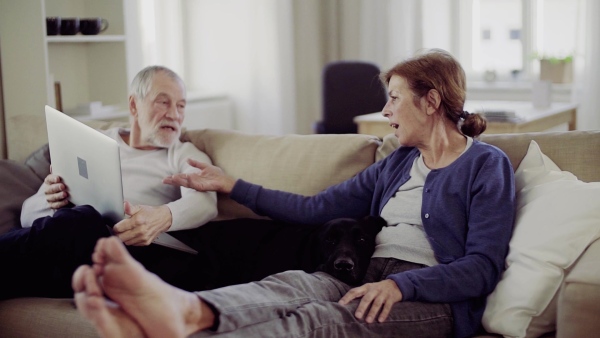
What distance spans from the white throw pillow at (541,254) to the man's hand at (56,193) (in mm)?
1237

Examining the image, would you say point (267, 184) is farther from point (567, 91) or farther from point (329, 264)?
point (567, 91)

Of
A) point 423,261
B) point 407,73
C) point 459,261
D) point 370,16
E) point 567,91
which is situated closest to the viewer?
point 459,261

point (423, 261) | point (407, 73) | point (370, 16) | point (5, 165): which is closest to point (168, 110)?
point (5, 165)

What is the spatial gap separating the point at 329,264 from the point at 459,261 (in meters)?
0.34

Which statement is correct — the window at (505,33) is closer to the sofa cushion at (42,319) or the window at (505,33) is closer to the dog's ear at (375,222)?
the dog's ear at (375,222)

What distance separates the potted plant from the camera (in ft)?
15.1

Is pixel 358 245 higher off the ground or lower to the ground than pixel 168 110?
lower

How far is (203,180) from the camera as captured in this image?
7.95 ft

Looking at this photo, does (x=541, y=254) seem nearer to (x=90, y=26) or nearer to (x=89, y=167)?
(x=89, y=167)

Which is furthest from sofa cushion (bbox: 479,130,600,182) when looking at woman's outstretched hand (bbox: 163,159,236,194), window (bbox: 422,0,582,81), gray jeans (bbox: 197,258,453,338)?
window (bbox: 422,0,582,81)

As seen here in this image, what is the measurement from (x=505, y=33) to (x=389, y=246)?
3511 mm

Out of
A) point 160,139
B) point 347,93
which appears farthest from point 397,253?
point 347,93

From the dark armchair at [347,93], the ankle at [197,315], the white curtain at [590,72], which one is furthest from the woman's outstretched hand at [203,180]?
the white curtain at [590,72]

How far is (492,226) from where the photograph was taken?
1.87 meters
